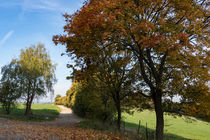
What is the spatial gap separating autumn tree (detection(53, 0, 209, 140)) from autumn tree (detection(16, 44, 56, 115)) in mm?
11615

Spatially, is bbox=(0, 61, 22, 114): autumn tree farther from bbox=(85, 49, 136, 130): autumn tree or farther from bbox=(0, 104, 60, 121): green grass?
bbox=(85, 49, 136, 130): autumn tree

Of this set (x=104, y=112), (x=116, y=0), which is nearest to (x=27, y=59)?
(x=104, y=112)

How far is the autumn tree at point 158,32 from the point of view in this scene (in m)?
7.14

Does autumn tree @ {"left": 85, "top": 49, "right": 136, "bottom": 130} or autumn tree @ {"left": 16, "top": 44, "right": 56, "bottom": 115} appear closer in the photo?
autumn tree @ {"left": 85, "top": 49, "right": 136, "bottom": 130}

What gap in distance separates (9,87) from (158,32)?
16.8 metres

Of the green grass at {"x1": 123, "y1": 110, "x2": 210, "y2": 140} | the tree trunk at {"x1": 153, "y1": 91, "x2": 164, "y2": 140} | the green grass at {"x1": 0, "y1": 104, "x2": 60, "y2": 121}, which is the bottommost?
the green grass at {"x1": 123, "y1": 110, "x2": 210, "y2": 140}

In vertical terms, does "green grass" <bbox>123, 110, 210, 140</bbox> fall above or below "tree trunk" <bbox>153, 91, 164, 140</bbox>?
below

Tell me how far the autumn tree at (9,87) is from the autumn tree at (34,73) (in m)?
0.60

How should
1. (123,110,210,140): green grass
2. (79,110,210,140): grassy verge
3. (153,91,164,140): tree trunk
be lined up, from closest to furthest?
(153,91,164,140): tree trunk, (79,110,210,140): grassy verge, (123,110,210,140): green grass

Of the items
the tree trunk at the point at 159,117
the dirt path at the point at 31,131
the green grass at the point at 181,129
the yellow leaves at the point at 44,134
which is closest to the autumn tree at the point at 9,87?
the dirt path at the point at 31,131

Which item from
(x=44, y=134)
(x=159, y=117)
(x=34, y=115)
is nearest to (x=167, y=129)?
(x=159, y=117)

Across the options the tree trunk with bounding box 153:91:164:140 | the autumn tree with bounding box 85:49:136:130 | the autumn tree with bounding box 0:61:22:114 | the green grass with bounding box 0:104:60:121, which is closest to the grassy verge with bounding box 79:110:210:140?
the tree trunk with bounding box 153:91:164:140

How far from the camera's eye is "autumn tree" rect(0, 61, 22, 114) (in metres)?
18.4

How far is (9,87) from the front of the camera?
60.5 ft
